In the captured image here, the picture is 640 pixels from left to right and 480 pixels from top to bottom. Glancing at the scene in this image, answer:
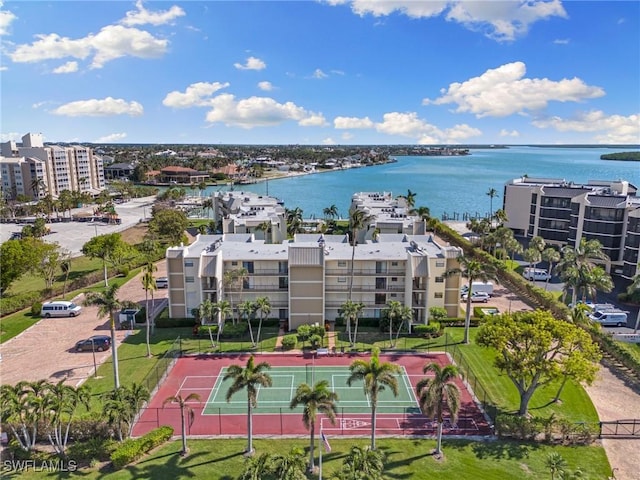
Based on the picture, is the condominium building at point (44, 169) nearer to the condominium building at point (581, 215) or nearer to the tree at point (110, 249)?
the tree at point (110, 249)

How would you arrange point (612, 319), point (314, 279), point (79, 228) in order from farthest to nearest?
point (79, 228)
point (612, 319)
point (314, 279)

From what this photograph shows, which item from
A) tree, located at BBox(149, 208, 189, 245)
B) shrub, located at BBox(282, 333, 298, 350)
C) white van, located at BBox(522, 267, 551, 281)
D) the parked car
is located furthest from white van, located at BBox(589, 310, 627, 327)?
tree, located at BBox(149, 208, 189, 245)

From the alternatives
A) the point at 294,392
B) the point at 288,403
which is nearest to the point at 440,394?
the point at 288,403

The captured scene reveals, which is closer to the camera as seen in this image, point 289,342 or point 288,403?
point 288,403

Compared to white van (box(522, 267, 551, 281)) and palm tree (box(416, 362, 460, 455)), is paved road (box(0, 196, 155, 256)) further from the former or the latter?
white van (box(522, 267, 551, 281))

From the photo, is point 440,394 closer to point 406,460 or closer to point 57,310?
point 406,460

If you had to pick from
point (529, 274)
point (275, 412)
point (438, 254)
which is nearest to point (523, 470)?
point (275, 412)
